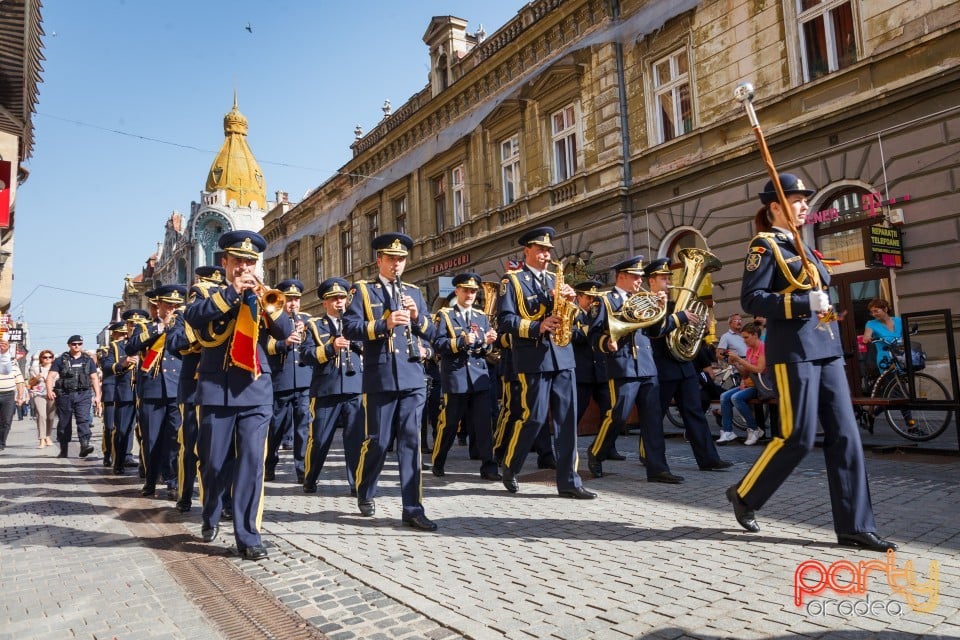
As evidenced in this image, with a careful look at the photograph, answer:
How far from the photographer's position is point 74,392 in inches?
489

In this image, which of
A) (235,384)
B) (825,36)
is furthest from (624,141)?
(235,384)

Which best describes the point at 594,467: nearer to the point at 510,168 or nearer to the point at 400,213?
the point at 510,168

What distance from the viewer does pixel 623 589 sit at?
3498 mm

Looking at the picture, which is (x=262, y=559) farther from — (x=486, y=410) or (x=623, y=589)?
(x=486, y=410)

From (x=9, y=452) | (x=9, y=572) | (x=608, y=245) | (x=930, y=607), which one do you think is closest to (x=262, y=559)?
(x=9, y=572)

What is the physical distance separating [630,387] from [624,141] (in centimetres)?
1177

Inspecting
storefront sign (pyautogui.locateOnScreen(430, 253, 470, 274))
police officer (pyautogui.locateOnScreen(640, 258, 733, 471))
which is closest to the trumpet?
police officer (pyautogui.locateOnScreen(640, 258, 733, 471))

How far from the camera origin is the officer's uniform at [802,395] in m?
4.14

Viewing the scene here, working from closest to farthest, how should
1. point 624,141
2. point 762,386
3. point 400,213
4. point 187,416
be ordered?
1. point 187,416
2. point 762,386
3. point 624,141
4. point 400,213

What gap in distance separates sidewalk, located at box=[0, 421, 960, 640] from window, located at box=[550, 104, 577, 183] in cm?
1379

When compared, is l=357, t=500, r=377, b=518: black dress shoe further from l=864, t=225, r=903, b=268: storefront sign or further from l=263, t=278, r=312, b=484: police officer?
l=864, t=225, r=903, b=268: storefront sign

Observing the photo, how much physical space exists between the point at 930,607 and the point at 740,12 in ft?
46.6

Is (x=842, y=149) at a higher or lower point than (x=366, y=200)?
lower
